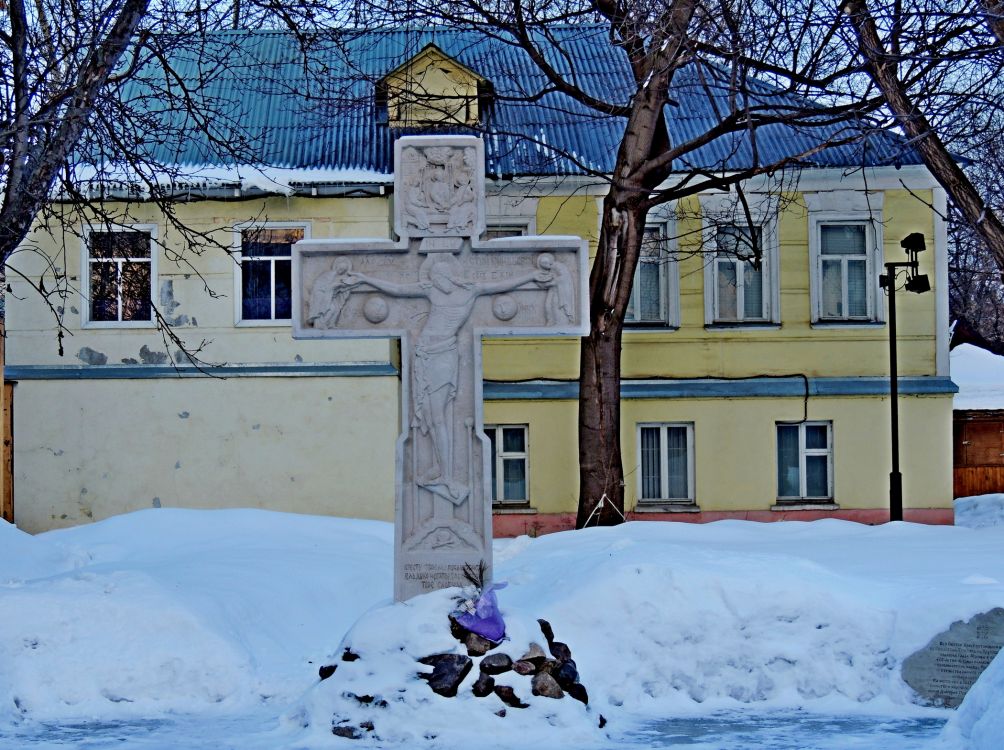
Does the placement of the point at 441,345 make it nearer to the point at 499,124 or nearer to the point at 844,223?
the point at 499,124

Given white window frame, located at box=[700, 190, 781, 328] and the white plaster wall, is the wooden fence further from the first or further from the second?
the white plaster wall

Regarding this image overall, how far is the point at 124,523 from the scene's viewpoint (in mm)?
14930

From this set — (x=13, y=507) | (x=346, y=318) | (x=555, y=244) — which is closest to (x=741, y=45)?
(x=555, y=244)

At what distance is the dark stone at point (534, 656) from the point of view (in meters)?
7.30

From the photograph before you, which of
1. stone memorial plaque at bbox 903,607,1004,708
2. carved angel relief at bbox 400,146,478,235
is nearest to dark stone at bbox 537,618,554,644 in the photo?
stone memorial plaque at bbox 903,607,1004,708

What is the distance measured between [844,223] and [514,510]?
6.79 metres

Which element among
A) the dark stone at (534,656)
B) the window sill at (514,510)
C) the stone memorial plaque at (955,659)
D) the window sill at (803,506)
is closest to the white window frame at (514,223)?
the window sill at (514,510)

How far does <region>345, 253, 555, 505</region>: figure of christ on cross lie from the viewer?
830 cm

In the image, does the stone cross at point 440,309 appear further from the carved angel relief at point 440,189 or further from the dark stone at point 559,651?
the dark stone at point 559,651

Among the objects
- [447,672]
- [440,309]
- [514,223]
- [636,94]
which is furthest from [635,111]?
[447,672]

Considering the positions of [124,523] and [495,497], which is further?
[495,497]

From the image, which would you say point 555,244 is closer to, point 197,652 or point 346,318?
point 346,318

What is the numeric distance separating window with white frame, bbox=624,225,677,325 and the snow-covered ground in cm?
961

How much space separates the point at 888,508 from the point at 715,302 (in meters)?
4.16
